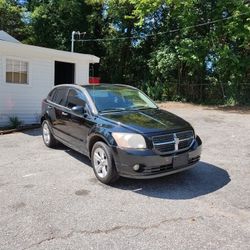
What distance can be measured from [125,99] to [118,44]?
2241 cm

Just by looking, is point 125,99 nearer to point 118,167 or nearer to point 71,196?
→ point 118,167

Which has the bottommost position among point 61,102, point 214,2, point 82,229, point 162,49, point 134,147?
point 82,229

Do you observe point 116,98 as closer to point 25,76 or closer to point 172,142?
point 172,142

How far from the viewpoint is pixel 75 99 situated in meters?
7.32

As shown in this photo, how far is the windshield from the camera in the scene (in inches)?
266

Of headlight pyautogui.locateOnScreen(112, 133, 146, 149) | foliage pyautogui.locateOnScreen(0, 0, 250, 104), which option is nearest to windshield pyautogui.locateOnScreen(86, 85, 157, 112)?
headlight pyautogui.locateOnScreen(112, 133, 146, 149)

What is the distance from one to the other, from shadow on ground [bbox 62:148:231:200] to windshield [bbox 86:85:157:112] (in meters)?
1.43

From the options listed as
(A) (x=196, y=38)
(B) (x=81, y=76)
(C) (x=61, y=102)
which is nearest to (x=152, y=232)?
(C) (x=61, y=102)

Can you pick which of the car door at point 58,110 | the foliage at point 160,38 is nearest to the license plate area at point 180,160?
the car door at point 58,110

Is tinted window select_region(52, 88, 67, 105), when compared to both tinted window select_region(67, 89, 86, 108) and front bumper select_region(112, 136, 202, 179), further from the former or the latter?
front bumper select_region(112, 136, 202, 179)

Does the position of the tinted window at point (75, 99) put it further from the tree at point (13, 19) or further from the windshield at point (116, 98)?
the tree at point (13, 19)

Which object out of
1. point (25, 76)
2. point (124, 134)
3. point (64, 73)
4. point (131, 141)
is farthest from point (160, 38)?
point (131, 141)

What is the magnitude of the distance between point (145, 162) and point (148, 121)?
0.90 metres

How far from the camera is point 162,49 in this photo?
24000mm
